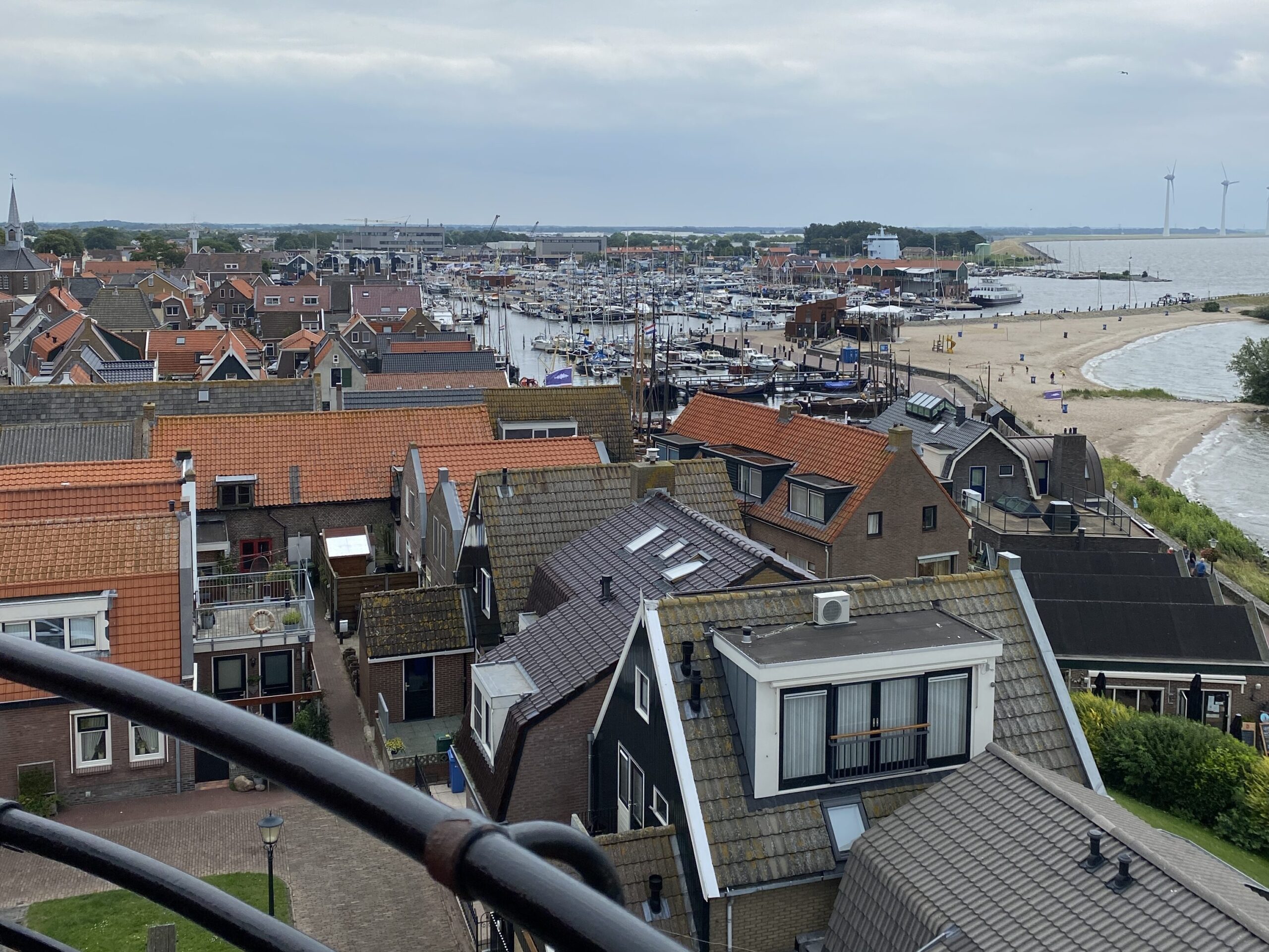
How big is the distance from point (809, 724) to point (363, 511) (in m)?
24.7

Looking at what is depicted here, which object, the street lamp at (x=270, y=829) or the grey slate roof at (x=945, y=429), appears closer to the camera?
the street lamp at (x=270, y=829)

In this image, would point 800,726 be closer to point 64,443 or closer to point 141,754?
point 141,754

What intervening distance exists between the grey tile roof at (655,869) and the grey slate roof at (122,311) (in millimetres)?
80336

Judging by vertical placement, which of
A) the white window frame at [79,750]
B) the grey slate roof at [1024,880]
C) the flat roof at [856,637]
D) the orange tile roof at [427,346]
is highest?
the orange tile roof at [427,346]

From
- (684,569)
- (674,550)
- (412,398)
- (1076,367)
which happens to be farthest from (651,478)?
(1076,367)

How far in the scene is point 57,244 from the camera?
177375 mm

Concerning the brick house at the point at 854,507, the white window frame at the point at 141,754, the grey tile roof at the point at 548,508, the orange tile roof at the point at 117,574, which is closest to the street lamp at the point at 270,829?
the white window frame at the point at 141,754

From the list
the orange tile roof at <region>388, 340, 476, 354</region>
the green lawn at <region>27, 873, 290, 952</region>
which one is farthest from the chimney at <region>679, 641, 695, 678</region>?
the orange tile roof at <region>388, 340, 476, 354</region>

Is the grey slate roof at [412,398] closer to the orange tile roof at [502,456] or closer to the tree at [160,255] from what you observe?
the orange tile roof at [502,456]

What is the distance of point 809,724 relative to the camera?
14.1 m

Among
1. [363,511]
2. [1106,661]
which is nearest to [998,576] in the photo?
[1106,661]

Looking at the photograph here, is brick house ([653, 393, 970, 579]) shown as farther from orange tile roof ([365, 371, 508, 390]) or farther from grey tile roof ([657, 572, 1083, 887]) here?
orange tile roof ([365, 371, 508, 390])

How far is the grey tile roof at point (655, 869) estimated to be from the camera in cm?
1385

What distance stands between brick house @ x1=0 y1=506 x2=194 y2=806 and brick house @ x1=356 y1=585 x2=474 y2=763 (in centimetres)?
375
